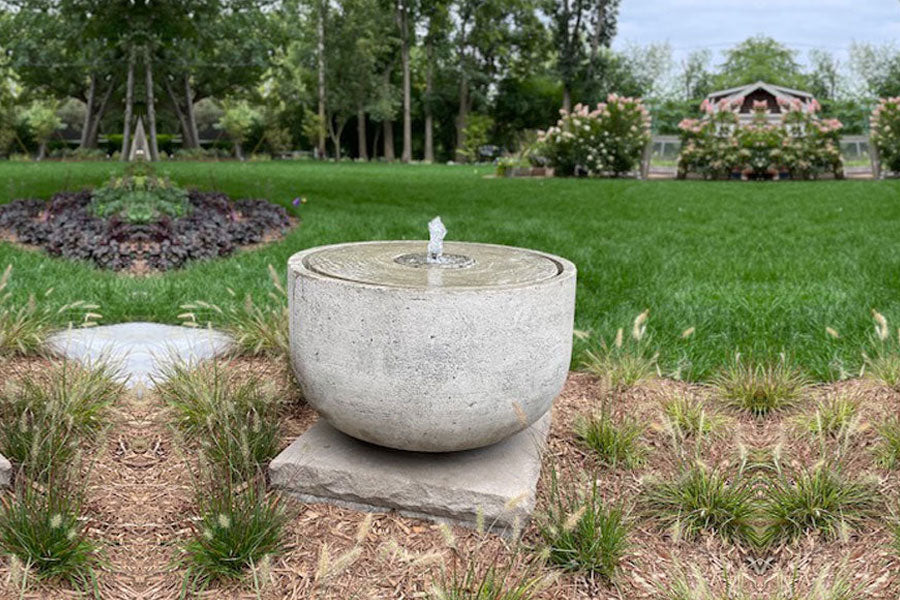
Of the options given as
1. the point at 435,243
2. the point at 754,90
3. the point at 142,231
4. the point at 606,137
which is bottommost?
the point at 142,231

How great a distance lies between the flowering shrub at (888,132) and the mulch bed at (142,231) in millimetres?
15985

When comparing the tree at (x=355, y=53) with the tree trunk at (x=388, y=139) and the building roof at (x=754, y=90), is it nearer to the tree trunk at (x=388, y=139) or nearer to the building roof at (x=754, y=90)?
the tree trunk at (x=388, y=139)

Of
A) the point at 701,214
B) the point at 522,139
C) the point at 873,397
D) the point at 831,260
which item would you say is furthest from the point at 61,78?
the point at 873,397

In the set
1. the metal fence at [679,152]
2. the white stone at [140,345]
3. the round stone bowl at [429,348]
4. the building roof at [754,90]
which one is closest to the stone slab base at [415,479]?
the round stone bowl at [429,348]

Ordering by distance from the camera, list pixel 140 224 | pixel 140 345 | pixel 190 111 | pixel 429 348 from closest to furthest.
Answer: pixel 429 348
pixel 140 345
pixel 140 224
pixel 190 111

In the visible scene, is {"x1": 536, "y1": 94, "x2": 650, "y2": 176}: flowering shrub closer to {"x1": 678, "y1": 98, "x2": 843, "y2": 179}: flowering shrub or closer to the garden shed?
{"x1": 678, "y1": 98, "x2": 843, "y2": 179}: flowering shrub

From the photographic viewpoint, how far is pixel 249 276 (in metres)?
6.78

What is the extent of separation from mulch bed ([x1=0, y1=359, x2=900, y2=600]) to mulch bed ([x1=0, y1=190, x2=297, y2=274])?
12.1ft

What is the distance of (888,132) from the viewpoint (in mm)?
19359

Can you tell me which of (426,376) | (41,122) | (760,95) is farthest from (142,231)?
(41,122)

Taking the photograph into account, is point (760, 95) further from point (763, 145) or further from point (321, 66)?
point (321, 66)

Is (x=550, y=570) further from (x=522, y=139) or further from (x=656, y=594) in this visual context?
(x=522, y=139)

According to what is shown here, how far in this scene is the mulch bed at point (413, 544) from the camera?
2709mm

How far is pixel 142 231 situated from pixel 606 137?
14030mm
